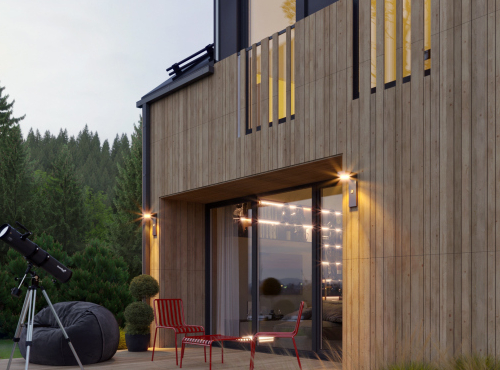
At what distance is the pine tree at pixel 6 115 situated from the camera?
2673 cm

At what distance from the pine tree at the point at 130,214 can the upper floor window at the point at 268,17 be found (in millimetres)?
17941

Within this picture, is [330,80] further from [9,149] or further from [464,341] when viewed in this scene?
[9,149]

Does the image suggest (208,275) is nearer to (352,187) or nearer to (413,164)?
(352,187)

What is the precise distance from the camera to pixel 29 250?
5570 mm

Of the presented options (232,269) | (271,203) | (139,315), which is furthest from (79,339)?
(271,203)

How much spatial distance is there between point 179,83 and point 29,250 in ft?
14.4

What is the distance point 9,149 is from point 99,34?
126ft

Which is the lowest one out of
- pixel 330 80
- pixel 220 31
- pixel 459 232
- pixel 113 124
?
pixel 459 232

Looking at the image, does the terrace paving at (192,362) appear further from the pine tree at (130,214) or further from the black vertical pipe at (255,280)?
the pine tree at (130,214)

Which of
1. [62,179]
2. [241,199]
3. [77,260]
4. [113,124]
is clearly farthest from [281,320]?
[113,124]

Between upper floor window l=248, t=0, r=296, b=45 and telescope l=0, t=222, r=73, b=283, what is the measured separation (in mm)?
4534

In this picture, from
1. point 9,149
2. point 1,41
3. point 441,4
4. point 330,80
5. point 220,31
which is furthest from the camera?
point 1,41

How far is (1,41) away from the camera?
55.1 metres

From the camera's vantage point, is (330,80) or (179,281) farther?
(179,281)
